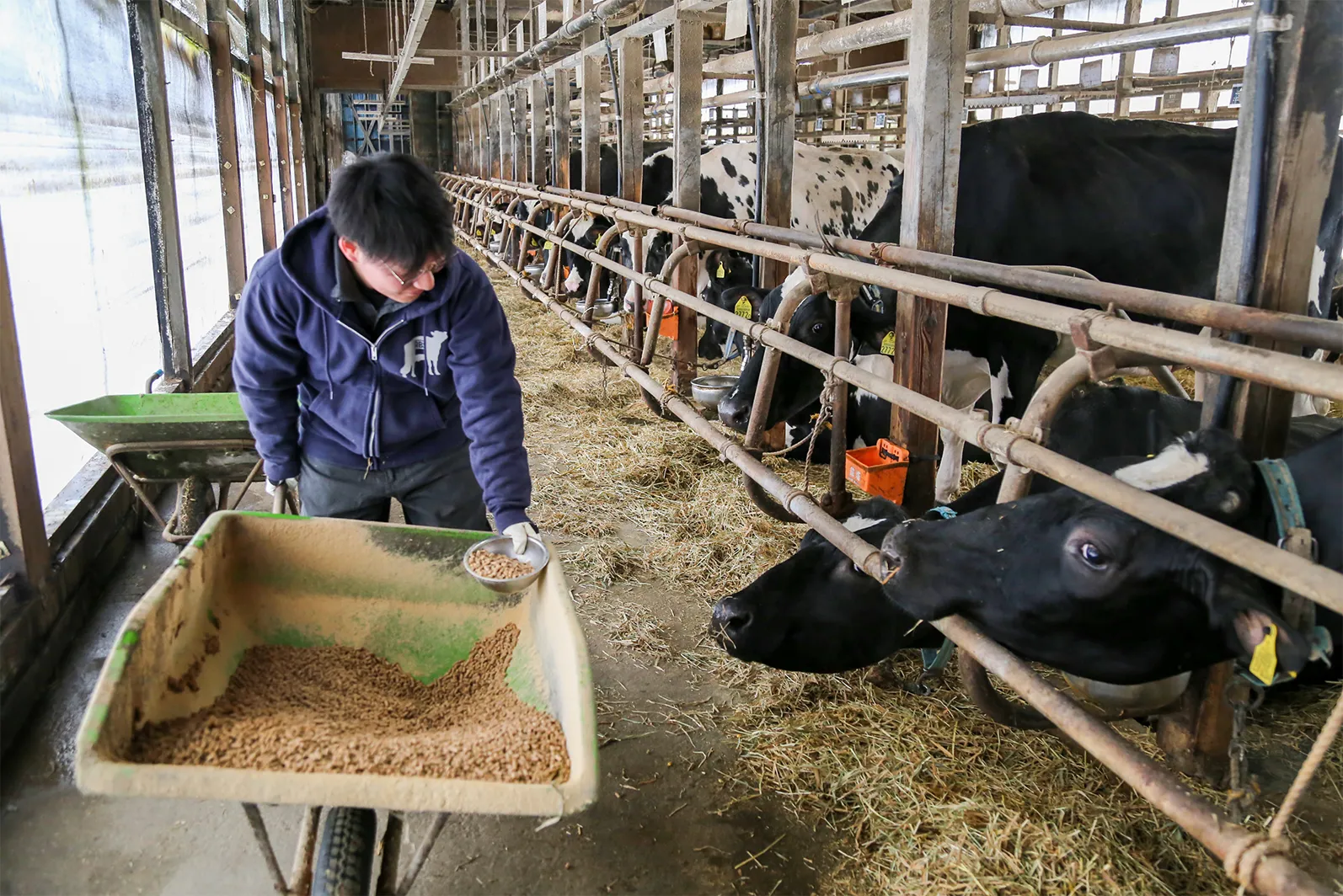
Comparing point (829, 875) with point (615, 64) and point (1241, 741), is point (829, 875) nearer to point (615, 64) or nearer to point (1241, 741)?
point (1241, 741)

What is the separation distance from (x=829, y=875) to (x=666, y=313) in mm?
4434

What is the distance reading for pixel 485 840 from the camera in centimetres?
239

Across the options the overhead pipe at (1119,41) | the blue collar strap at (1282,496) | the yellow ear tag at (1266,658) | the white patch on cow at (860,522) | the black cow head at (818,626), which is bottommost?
the black cow head at (818,626)

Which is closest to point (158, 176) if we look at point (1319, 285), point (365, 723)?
point (365, 723)

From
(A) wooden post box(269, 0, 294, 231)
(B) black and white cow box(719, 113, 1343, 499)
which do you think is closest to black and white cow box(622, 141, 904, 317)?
(B) black and white cow box(719, 113, 1343, 499)

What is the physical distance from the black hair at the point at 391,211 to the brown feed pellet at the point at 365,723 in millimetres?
837

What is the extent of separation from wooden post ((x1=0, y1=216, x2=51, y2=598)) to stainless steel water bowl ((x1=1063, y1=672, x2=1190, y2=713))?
3029 mm

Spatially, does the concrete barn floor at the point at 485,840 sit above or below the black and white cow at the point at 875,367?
below

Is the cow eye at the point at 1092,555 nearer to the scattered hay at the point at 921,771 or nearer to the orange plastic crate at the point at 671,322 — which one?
the scattered hay at the point at 921,771

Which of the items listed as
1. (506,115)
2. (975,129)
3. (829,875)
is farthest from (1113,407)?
(506,115)

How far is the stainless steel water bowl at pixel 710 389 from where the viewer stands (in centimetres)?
544

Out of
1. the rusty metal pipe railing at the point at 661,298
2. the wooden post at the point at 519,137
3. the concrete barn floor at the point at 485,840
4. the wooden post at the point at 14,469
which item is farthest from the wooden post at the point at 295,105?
the concrete barn floor at the point at 485,840

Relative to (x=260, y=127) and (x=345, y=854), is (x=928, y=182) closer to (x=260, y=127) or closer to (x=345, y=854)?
(x=345, y=854)

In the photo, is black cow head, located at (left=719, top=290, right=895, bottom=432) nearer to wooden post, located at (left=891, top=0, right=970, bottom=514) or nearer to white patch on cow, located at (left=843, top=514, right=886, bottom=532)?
wooden post, located at (left=891, top=0, right=970, bottom=514)
